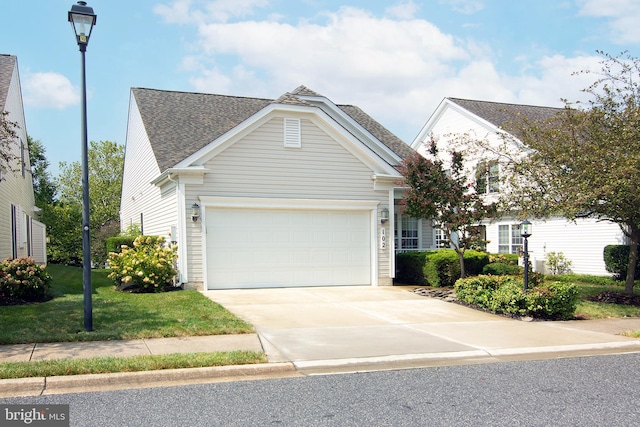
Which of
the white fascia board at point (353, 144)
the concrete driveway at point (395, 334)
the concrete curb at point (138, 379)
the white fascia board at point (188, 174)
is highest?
the white fascia board at point (353, 144)

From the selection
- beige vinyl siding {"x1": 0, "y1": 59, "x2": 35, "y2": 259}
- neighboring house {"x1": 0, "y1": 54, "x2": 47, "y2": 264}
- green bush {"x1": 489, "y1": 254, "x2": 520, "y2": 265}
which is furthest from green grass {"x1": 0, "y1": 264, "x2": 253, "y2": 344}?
green bush {"x1": 489, "y1": 254, "x2": 520, "y2": 265}

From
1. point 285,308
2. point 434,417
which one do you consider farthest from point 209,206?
point 434,417

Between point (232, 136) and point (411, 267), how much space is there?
6972 mm

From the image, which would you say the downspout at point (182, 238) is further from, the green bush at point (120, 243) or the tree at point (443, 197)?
the tree at point (443, 197)

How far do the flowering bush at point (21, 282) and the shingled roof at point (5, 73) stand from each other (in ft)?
12.5

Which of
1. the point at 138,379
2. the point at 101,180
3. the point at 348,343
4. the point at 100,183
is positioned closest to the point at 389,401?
the point at 348,343

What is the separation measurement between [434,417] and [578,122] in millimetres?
9666

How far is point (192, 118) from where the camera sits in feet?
63.7

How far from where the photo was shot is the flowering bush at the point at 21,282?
37.5 feet

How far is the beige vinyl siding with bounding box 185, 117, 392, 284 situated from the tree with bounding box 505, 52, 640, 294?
14.9 feet

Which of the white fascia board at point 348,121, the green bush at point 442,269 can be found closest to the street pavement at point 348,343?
the green bush at point 442,269

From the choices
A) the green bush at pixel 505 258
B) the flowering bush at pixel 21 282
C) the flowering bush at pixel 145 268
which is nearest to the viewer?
the flowering bush at pixel 21 282

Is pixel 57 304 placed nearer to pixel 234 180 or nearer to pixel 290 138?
pixel 234 180

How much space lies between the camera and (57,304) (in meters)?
11.2
